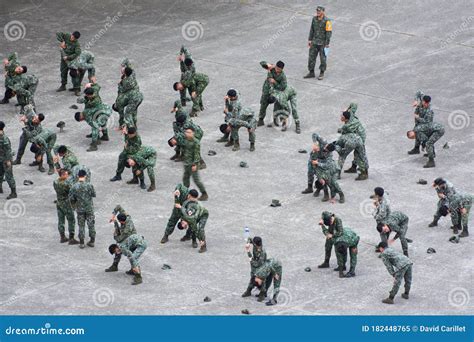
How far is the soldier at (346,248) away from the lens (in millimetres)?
37062

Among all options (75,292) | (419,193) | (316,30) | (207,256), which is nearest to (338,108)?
(316,30)

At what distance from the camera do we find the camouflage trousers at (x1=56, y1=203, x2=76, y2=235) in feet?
128

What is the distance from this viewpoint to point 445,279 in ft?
121

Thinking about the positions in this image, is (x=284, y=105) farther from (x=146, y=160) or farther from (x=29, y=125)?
(x=29, y=125)

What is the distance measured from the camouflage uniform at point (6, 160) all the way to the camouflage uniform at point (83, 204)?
346 centimetres

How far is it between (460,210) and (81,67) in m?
14.5

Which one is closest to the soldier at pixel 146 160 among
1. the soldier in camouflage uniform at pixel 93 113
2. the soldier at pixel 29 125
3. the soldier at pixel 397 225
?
the soldier at pixel 29 125

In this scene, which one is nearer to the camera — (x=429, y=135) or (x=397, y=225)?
(x=397, y=225)

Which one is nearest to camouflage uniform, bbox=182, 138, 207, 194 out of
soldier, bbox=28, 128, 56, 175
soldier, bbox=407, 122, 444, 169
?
soldier, bbox=28, 128, 56, 175

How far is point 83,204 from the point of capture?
127ft

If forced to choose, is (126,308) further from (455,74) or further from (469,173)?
(455,74)

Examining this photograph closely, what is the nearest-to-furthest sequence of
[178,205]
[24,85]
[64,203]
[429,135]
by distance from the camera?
[178,205]
[64,203]
[429,135]
[24,85]

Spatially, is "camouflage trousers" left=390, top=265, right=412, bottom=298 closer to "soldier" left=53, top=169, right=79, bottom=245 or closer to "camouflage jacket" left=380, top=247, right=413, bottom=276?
"camouflage jacket" left=380, top=247, right=413, bottom=276

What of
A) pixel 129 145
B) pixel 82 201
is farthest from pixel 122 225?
pixel 129 145
